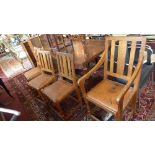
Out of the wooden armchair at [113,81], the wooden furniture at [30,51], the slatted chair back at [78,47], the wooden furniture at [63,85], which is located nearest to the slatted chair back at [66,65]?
the wooden furniture at [63,85]

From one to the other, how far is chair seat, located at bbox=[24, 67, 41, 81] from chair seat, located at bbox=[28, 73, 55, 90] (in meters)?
0.06

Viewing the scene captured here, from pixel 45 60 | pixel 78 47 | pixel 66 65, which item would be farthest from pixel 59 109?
pixel 78 47

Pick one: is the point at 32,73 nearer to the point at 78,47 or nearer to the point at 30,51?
the point at 30,51

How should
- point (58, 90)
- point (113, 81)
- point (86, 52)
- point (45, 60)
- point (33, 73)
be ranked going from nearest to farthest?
point (113, 81)
point (58, 90)
point (45, 60)
point (86, 52)
point (33, 73)

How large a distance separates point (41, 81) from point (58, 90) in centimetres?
31

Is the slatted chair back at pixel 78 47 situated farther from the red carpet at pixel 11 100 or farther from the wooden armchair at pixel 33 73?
the red carpet at pixel 11 100

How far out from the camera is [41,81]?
1.75 meters

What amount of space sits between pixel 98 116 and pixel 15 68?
1.11 m

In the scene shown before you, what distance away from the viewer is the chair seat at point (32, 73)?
189 cm

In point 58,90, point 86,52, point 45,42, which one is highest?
point 45,42

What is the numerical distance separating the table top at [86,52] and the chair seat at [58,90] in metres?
0.23

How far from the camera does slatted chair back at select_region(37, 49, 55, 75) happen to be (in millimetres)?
1640
